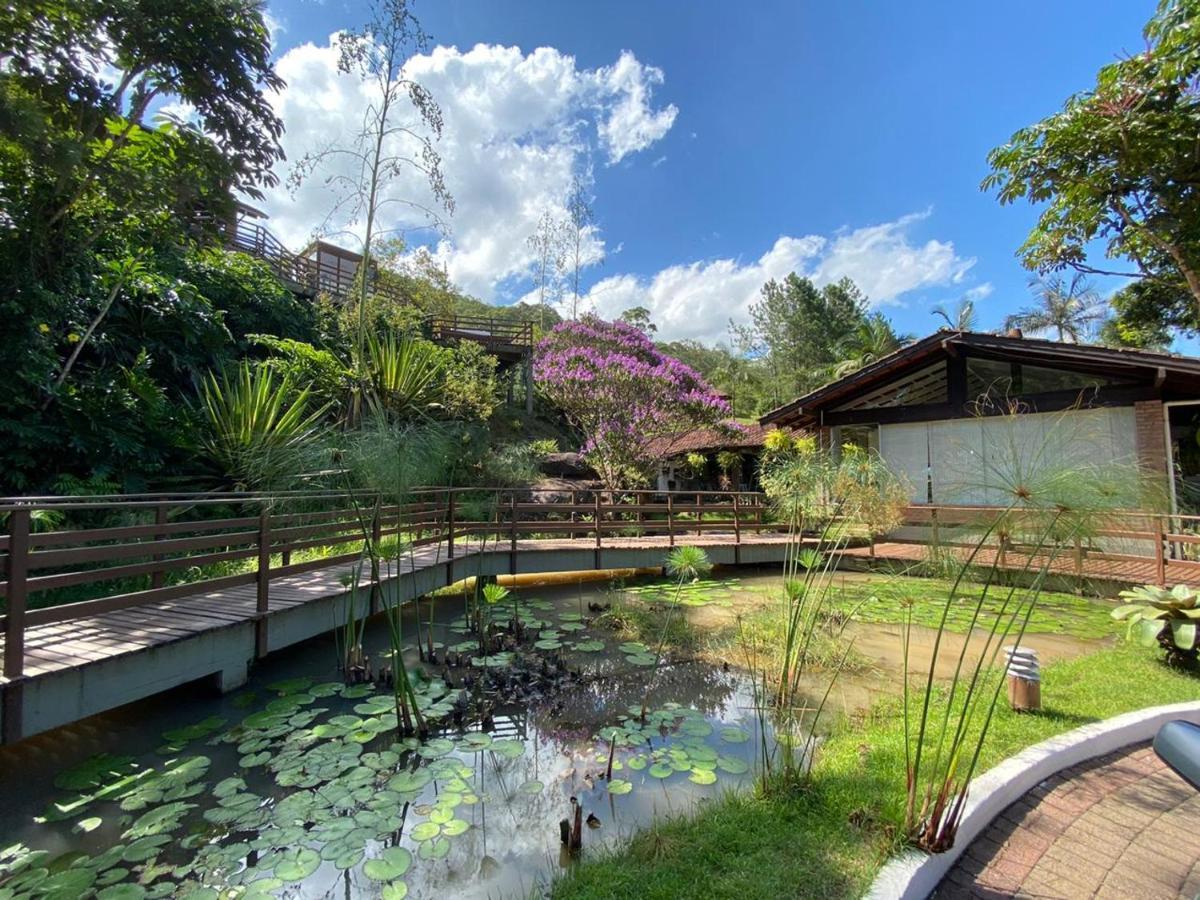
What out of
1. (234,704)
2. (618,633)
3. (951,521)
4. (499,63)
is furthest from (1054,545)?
(499,63)

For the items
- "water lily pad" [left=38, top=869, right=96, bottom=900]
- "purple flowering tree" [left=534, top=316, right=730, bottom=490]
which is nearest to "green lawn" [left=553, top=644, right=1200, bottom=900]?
"water lily pad" [left=38, top=869, right=96, bottom=900]

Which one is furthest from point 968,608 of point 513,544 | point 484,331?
point 484,331

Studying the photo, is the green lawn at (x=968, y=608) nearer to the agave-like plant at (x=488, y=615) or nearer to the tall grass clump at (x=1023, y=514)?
the tall grass clump at (x=1023, y=514)

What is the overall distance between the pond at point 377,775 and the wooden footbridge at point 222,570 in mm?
466

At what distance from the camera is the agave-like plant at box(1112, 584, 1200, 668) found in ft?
14.0

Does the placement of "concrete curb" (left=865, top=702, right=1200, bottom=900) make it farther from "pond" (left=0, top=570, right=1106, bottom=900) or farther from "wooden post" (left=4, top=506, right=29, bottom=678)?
"wooden post" (left=4, top=506, right=29, bottom=678)

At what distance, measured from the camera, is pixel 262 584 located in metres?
4.59

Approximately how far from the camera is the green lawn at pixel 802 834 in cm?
211

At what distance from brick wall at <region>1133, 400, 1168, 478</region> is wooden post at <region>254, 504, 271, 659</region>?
11360mm

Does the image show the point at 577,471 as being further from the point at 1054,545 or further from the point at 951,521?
the point at 1054,545

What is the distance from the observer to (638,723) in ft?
13.3

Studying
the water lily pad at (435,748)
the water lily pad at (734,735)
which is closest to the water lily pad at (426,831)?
the water lily pad at (435,748)

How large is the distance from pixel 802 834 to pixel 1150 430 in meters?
9.63

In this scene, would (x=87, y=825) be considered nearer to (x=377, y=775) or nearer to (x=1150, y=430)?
→ (x=377, y=775)
